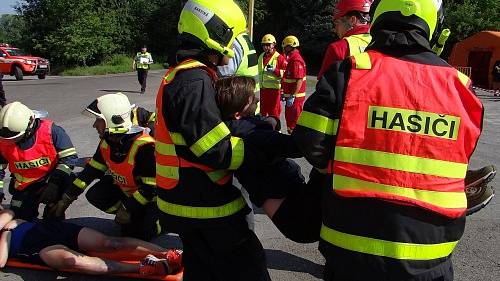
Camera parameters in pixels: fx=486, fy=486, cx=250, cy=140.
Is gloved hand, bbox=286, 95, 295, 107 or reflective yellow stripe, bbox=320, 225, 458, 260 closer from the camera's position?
reflective yellow stripe, bbox=320, 225, 458, 260

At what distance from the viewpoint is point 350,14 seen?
138 inches

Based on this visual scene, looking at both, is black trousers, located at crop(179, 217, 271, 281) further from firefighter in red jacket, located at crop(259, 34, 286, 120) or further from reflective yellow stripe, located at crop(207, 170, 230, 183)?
firefighter in red jacket, located at crop(259, 34, 286, 120)

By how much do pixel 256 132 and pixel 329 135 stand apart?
1.65 ft

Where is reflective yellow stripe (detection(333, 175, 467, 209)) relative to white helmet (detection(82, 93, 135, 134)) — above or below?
above

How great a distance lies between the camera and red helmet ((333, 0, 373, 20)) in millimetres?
3393

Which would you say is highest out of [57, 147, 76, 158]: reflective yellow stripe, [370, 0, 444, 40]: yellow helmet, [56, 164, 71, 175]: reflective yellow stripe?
[370, 0, 444, 40]: yellow helmet

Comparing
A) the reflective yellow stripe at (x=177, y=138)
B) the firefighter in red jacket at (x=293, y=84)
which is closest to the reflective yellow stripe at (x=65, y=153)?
the reflective yellow stripe at (x=177, y=138)

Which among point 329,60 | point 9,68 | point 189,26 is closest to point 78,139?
point 329,60

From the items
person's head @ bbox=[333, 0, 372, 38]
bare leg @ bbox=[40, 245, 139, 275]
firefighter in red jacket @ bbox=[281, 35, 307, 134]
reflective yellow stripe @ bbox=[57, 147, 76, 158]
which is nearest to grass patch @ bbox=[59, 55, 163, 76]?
firefighter in red jacket @ bbox=[281, 35, 307, 134]

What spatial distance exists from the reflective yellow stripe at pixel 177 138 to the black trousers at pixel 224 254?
1.37ft

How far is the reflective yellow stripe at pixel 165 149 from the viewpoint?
221cm

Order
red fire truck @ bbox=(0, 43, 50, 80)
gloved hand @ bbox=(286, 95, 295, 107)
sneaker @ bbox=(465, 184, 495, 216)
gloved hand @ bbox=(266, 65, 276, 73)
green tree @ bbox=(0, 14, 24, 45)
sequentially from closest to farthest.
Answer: sneaker @ bbox=(465, 184, 495, 216), gloved hand @ bbox=(286, 95, 295, 107), gloved hand @ bbox=(266, 65, 276, 73), red fire truck @ bbox=(0, 43, 50, 80), green tree @ bbox=(0, 14, 24, 45)

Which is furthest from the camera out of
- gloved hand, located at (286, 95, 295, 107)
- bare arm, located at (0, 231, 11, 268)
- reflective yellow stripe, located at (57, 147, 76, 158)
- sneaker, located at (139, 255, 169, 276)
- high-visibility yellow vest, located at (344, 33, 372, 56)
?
gloved hand, located at (286, 95, 295, 107)

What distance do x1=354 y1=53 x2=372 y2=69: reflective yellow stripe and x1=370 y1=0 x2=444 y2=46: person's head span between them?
0.13 meters
